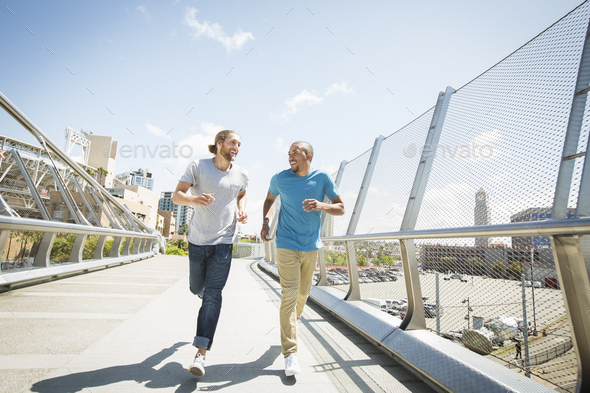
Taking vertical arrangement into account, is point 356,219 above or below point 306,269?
above

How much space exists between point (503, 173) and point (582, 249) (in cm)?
81

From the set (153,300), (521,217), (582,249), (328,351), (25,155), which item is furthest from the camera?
(25,155)

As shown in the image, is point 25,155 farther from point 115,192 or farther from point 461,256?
point 115,192

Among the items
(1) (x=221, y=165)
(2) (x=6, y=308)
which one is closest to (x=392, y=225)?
(1) (x=221, y=165)

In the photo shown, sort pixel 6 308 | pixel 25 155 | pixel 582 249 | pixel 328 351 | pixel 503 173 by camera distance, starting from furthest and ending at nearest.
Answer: pixel 25 155 → pixel 6 308 → pixel 328 351 → pixel 503 173 → pixel 582 249

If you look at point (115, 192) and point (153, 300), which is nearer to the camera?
point (153, 300)

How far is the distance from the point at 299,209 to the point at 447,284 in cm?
124

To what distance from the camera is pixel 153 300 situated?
399cm

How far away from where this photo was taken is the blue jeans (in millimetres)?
2184

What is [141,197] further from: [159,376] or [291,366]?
[291,366]

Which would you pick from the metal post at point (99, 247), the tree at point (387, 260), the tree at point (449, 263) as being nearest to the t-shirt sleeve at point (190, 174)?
the tree at point (387, 260)

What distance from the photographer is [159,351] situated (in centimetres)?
227

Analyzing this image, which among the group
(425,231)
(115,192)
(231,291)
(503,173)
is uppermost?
(115,192)

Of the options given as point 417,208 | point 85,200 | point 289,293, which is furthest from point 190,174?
point 85,200
